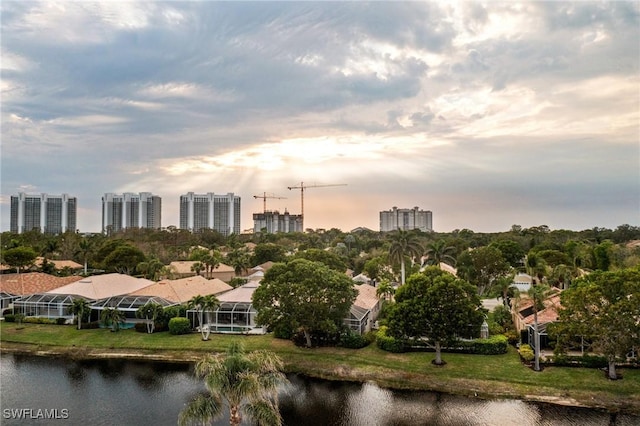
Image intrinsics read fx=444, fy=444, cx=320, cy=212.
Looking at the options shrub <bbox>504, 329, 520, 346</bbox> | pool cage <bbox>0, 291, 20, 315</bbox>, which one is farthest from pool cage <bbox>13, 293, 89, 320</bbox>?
shrub <bbox>504, 329, 520, 346</bbox>

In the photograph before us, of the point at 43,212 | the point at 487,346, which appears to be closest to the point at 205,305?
the point at 487,346

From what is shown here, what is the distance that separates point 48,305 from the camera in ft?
160

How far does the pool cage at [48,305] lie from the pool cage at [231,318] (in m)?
14.1

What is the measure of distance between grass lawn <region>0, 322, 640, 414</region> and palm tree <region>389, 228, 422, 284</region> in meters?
18.9

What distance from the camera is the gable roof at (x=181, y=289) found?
48.9m

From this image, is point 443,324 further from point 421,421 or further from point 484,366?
point 421,421

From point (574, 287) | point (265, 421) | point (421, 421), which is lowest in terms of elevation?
point (421, 421)

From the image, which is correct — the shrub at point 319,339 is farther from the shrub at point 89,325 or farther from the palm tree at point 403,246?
the shrub at point 89,325

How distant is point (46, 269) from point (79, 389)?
51.3m

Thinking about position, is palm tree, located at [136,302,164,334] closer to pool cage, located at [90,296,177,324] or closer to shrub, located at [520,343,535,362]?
pool cage, located at [90,296,177,324]

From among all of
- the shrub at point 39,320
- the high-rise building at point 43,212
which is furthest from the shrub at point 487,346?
the high-rise building at point 43,212

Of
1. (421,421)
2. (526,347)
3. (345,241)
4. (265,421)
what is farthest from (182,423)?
(345,241)

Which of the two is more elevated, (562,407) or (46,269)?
(46,269)

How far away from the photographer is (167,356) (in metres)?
38.2
